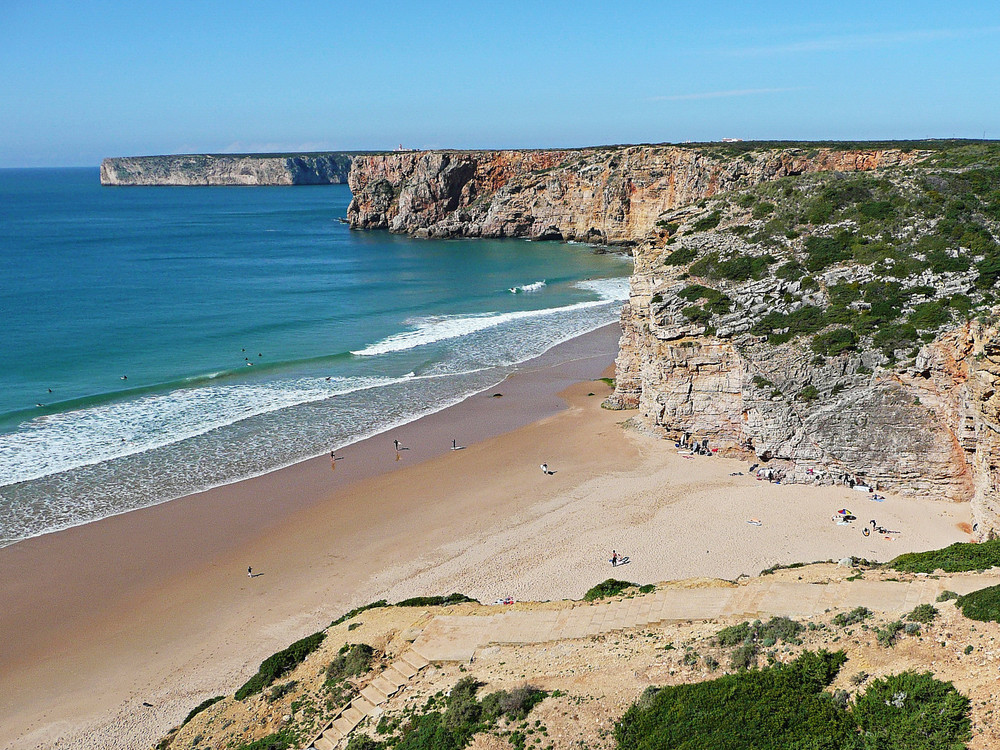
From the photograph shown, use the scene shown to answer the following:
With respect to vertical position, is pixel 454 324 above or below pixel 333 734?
above

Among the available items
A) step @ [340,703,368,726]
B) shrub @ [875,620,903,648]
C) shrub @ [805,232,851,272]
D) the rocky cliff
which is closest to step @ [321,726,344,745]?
step @ [340,703,368,726]

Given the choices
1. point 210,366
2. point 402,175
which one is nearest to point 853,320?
point 210,366

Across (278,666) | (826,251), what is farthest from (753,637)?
(826,251)

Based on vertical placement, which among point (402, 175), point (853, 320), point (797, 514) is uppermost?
point (402, 175)

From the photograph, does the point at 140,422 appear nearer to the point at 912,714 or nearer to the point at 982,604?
the point at 912,714

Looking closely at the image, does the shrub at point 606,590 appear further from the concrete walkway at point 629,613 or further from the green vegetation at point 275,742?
the green vegetation at point 275,742

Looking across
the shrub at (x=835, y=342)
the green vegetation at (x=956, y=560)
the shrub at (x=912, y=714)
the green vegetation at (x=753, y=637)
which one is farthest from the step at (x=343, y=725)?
the shrub at (x=835, y=342)

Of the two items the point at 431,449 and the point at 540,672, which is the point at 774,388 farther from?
the point at 540,672
